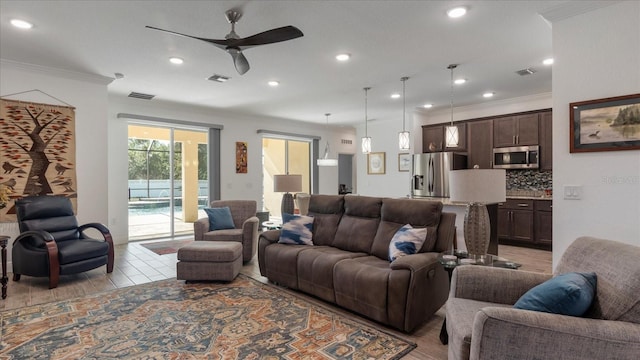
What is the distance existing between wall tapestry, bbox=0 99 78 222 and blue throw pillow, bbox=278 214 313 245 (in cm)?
312

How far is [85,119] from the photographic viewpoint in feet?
15.7

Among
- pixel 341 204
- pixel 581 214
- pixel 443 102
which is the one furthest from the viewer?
pixel 443 102

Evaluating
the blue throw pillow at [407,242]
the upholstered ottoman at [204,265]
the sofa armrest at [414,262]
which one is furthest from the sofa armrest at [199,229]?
the sofa armrest at [414,262]

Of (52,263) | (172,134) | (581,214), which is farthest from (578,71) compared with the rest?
(172,134)

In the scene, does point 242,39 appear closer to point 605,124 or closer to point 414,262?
point 414,262

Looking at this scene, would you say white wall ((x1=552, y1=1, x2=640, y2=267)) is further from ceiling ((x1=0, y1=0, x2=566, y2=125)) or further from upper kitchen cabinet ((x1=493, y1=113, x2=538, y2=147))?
upper kitchen cabinet ((x1=493, y1=113, x2=538, y2=147))

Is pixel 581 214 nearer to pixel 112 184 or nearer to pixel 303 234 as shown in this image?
pixel 303 234

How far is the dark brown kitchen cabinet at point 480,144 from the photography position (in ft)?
21.1

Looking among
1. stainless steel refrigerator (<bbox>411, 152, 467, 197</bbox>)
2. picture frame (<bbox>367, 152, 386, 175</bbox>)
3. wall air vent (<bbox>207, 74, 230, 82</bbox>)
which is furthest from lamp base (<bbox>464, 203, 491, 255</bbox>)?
picture frame (<bbox>367, 152, 386, 175</bbox>)

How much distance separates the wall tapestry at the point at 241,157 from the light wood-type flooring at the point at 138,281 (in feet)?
8.63

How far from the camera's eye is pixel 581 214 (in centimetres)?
279

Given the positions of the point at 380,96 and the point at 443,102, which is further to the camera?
the point at 443,102

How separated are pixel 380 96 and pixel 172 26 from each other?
3.72 m

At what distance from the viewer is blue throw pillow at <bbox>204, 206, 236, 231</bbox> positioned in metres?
4.86
